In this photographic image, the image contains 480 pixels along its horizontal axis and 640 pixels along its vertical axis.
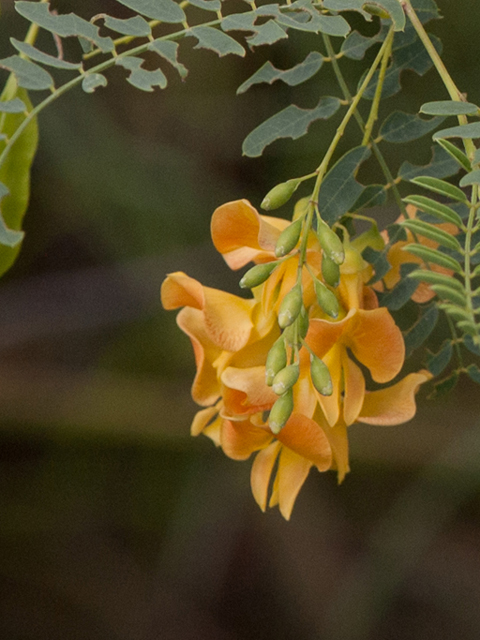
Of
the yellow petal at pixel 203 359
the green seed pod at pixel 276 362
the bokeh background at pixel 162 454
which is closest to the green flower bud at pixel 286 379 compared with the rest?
the green seed pod at pixel 276 362

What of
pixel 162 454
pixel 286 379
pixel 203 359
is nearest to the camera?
pixel 286 379

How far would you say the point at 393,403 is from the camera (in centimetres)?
42

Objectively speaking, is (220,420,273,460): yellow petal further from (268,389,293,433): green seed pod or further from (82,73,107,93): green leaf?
(82,73,107,93): green leaf

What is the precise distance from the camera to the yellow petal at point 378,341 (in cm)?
38

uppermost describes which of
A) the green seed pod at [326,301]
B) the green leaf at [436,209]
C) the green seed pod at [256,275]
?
the green leaf at [436,209]

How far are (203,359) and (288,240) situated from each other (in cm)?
11

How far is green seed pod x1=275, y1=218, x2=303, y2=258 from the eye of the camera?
12.7 inches

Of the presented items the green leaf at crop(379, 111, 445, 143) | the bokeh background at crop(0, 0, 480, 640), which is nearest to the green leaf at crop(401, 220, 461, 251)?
the green leaf at crop(379, 111, 445, 143)

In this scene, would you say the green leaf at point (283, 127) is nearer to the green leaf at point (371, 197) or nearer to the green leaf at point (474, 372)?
the green leaf at point (371, 197)

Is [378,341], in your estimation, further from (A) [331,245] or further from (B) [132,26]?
(B) [132,26]

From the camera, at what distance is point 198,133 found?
1.22 meters

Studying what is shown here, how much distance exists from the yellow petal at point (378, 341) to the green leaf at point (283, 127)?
11 centimetres

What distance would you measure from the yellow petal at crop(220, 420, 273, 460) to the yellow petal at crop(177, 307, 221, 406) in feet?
0.09

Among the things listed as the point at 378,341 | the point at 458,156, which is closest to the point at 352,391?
the point at 378,341
